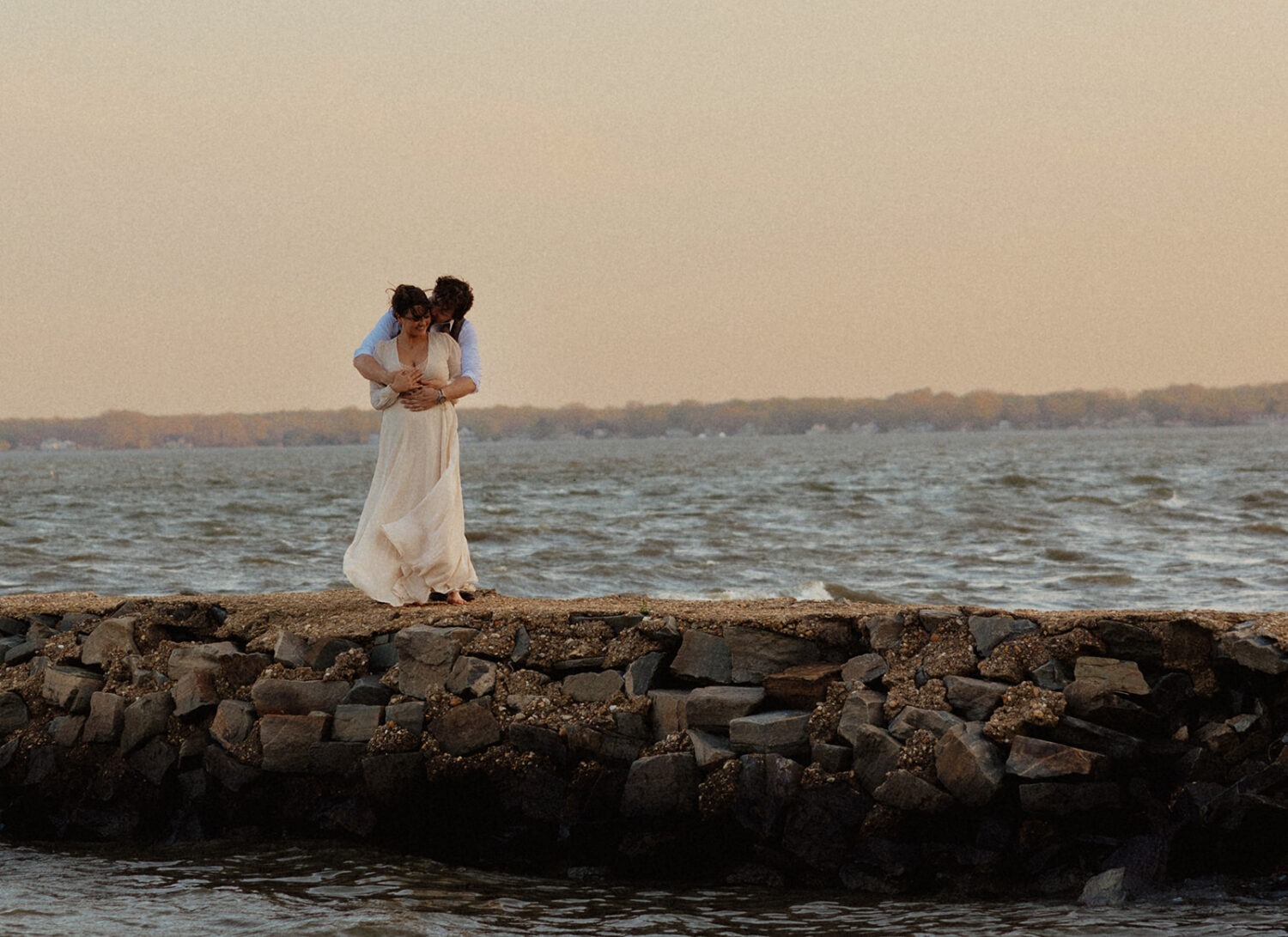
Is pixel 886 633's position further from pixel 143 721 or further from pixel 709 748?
pixel 143 721

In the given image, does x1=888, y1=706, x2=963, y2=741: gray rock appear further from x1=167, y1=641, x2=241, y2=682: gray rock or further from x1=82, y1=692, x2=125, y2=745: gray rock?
x1=82, y1=692, x2=125, y2=745: gray rock

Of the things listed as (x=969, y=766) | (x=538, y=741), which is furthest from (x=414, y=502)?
(x=969, y=766)

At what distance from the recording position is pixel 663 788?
727 cm

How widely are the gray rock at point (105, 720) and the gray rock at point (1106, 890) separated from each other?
5.40 metres

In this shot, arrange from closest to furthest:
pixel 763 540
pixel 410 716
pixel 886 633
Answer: pixel 886 633 < pixel 410 716 < pixel 763 540

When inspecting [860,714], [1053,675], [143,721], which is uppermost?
[1053,675]

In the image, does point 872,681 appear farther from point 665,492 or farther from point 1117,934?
point 665,492

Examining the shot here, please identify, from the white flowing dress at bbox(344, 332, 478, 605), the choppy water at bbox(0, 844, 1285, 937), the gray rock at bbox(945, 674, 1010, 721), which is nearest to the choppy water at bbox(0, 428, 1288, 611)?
the white flowing dress at bbox(344, 332, 478, 605)

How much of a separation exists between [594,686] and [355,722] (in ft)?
4.43

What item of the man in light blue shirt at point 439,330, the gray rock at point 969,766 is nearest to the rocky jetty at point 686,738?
the gray rock at point 969,766

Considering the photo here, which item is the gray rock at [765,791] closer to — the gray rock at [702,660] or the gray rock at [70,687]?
the gray rock at [702,660]

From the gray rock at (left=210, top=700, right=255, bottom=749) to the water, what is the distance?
2.03ft

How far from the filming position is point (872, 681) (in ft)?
24.3

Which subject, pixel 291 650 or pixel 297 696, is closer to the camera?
pixel 297 696
